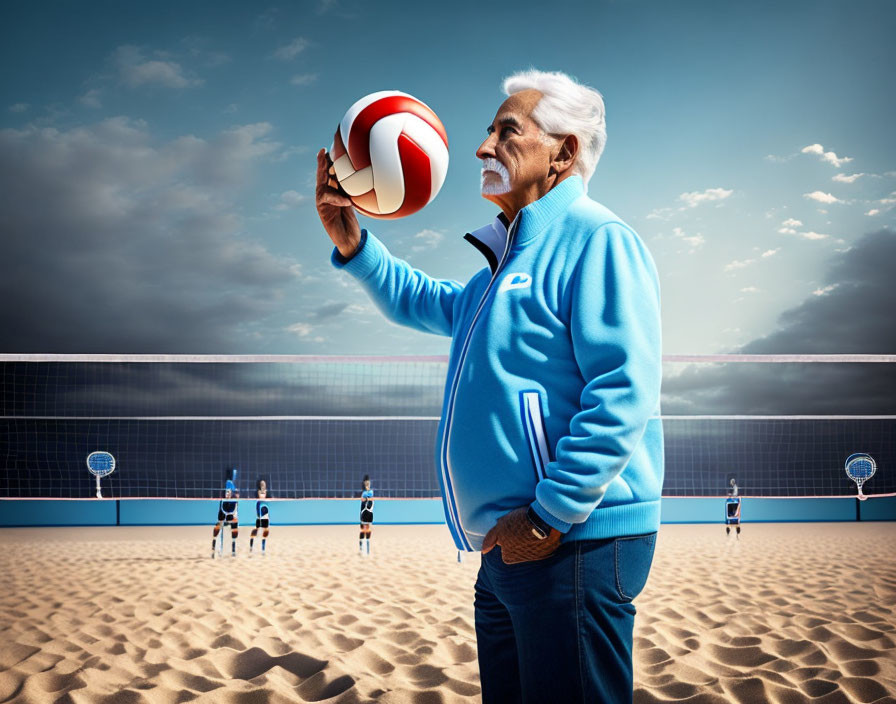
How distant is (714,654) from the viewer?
10.5 feet

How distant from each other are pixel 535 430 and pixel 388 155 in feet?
3.11

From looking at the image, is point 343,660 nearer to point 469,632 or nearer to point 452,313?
point 469,632

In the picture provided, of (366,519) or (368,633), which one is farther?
(366,519)

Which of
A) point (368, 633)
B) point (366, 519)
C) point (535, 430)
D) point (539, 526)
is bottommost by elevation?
point (366, 519)

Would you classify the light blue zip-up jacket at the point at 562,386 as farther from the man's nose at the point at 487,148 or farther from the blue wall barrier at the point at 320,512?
the blue wall barrier at the point at 320,512

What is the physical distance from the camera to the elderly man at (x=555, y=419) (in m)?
1.11

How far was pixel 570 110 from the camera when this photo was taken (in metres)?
1.37

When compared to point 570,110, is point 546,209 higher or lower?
lower

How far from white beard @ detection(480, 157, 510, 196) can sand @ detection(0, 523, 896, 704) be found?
82.3 inches

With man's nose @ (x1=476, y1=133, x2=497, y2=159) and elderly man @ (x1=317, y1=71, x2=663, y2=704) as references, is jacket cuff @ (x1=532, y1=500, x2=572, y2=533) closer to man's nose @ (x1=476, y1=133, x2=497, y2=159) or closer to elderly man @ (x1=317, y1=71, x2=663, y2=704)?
elderly man @ (x1=317, y1=71, x2=663, y2=704)

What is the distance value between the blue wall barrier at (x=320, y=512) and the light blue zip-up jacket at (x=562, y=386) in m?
14.9

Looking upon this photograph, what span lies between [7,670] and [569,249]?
3.27 meters

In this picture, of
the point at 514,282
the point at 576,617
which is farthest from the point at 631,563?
the point at 514,282

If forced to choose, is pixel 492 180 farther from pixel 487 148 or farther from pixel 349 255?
pixel 349 255
